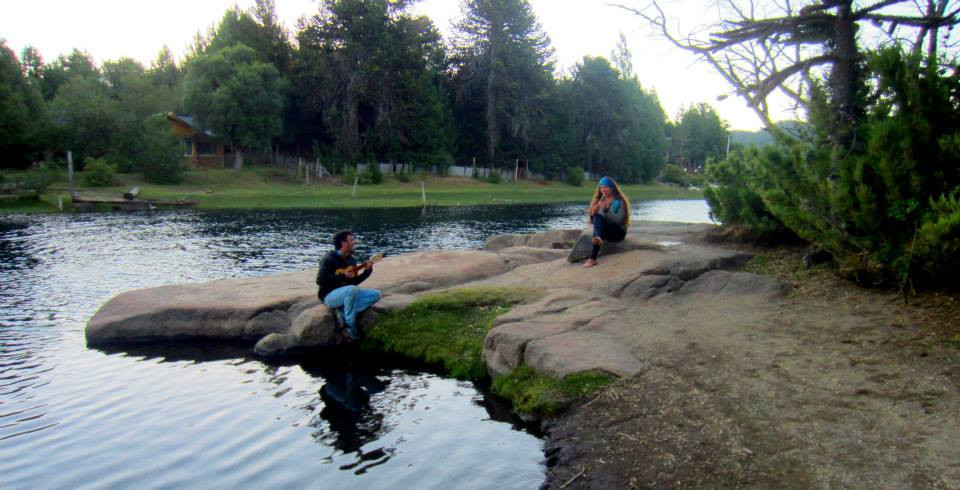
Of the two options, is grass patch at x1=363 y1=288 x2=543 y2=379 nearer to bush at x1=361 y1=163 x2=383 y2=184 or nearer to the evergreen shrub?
the evergreen shrub

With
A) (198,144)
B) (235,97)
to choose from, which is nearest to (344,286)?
(235,97)

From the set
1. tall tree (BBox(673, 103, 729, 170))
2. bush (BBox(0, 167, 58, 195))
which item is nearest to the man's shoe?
bush (BBox(0, 167, 58, 195))

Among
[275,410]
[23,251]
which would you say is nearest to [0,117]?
[23,251]

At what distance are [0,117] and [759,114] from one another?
56496mm

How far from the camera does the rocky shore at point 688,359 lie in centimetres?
586

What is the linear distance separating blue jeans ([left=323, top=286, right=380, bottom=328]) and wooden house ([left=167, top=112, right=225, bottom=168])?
191ft

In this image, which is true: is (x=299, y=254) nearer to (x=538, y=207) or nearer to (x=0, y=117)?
(x=538, y=207)

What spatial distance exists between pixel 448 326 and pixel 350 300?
162 cm

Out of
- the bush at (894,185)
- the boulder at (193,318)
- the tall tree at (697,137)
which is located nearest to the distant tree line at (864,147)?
the bush at (894,185)

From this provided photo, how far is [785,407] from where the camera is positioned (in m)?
6.70

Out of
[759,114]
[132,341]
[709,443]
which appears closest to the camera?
[709,443]

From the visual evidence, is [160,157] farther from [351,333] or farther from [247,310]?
[351,333]

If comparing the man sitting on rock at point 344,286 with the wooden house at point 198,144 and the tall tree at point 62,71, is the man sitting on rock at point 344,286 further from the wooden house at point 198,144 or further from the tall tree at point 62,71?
the tall tree at point 62,71

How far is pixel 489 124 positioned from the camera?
73.5m
